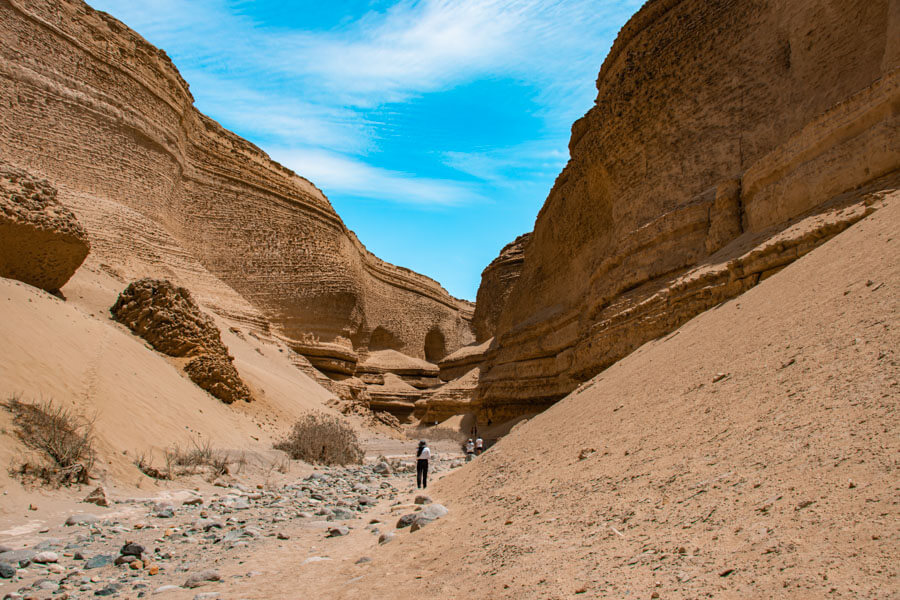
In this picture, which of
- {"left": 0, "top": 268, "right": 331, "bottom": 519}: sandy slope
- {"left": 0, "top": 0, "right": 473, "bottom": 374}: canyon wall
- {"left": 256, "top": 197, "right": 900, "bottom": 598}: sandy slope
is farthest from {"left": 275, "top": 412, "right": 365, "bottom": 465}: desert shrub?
{"left": 0, "top": 0, "right": 473, "bottom": 374}: canyon wall

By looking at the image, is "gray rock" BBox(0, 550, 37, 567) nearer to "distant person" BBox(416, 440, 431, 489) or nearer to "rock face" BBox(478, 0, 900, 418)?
"distant person" BBox(416, 440, 431, 489)

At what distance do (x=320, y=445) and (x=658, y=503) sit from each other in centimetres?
873

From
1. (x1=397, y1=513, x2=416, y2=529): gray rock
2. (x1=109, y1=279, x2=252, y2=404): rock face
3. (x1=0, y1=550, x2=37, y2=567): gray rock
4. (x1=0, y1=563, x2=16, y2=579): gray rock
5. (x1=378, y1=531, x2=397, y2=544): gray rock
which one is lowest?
(x1=0, y1=563, x2=16, y2=579): gray rock

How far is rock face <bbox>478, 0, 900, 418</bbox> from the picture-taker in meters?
6.14

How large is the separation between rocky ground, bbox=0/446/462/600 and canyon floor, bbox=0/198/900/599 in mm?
24

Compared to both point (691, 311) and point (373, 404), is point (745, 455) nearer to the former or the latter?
point (691, 311)

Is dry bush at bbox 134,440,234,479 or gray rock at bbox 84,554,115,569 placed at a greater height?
dry bush at bbox 134,440,234,479

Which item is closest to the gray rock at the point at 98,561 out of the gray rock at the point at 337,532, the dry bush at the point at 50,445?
the gray rock at the point at 337,532

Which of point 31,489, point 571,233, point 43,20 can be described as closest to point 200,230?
point 43,20

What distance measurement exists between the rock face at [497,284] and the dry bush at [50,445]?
25.7 metres

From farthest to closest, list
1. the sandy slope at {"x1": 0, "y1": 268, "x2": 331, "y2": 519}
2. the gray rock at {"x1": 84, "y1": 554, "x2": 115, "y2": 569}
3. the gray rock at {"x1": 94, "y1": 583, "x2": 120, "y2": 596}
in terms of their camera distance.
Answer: the sandy slope at {"x1": 0, "y1": 268, "x2": 331, "y2": 519} < the gray rock at {"x1": 84, "y1": 554, "x2": 115, "y2": 569} < the gray rock at {"x1": 94, "y1": 583, "x2": 120, "y2": 596}

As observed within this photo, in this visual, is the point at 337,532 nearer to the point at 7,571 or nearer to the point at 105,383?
the point at 7,571

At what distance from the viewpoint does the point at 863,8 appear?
7.66 meters

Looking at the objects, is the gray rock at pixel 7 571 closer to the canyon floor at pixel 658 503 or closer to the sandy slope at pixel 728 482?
the canyon floor at pixel 658 503
